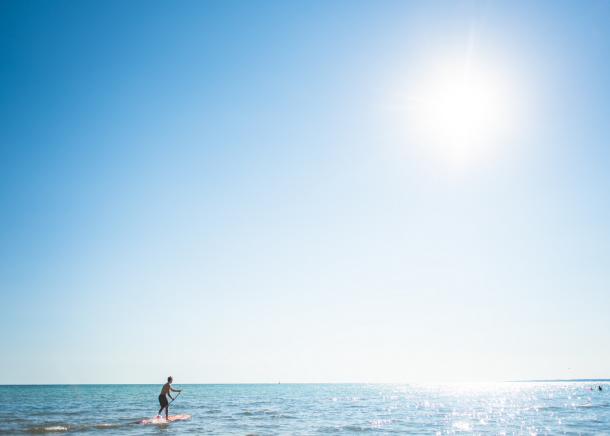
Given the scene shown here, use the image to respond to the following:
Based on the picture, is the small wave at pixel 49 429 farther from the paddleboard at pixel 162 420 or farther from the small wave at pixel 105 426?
the paddleboard at pixel 162 420

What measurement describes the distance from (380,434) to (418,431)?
3.08 metres

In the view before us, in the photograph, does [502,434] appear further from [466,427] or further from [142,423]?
[142,423]

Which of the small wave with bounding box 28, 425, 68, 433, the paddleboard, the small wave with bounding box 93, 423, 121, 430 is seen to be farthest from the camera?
the paddleboard

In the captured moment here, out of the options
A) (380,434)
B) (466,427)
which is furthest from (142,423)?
(466,427)

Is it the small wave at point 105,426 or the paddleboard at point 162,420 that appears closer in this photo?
the small wave at point 105,426

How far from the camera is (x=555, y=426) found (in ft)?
92.4

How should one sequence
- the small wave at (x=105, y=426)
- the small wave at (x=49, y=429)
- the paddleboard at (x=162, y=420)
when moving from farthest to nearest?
the paddleboard at (x=162, y=420) < the small wave at (x=105, y=426) < the small wave at (x=49, y=429)

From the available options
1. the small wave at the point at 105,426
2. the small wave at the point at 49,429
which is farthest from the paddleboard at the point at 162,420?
the small wave at the point at 49,429

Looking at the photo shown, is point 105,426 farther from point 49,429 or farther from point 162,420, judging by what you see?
point 162,420

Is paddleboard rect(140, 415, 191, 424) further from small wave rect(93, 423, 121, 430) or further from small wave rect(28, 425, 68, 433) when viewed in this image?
small wave rect(28, 425, 68, 433)

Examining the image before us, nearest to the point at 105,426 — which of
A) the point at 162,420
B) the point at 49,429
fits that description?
the point at 49,429

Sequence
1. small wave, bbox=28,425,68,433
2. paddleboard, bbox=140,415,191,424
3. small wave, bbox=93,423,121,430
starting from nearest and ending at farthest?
1. small wave, bbox=28,425,68,433
2. small wave, bbox=93,423,121,430
3. paddleboard, bbox=140,415,191,424

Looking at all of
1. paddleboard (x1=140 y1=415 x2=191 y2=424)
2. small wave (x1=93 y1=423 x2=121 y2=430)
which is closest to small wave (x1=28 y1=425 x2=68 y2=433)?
small wave (x1=93 y1=423 x2=121 y2=430)

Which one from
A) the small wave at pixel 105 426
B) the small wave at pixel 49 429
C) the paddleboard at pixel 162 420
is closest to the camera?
the small wave at pixel 49 429
